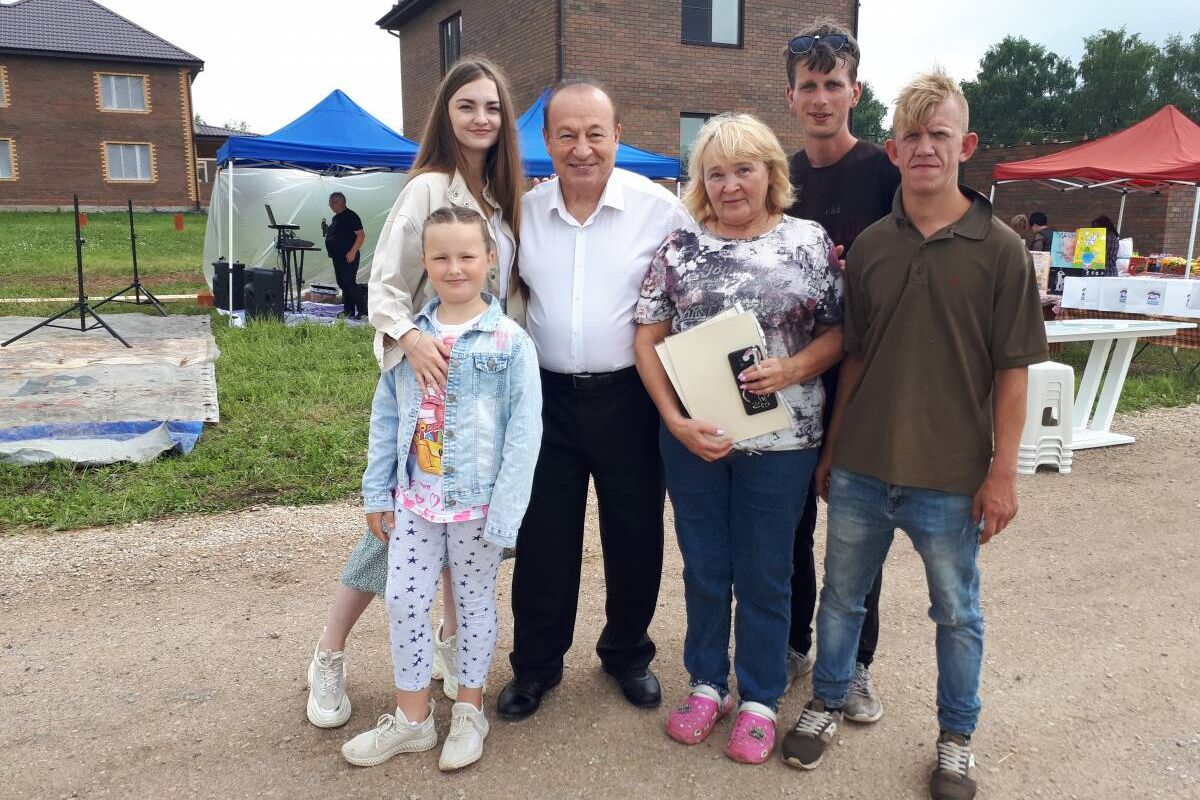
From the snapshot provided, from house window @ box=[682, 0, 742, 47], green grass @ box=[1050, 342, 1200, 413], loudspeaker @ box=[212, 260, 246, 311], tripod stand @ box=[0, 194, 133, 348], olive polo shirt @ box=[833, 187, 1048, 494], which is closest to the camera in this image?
olive polo shirt @ box=[833, 187, 1048, 494]

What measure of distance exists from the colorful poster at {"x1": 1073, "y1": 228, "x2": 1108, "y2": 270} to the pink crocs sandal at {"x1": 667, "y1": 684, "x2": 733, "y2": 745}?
9.60 m

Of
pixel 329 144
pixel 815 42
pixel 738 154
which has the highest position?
pixel 329 144

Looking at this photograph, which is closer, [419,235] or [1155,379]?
[419,235]

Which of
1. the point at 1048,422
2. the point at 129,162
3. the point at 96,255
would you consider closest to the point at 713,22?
the point at 1048,422

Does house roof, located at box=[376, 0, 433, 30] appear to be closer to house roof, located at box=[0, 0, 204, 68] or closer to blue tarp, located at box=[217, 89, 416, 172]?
blue tarp, located at box=[217, 89, 416, 172]

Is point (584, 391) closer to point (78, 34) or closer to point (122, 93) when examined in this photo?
point (122, 93)

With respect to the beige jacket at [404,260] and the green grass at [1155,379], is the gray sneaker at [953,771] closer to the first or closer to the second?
the beige jacket at [404,260]

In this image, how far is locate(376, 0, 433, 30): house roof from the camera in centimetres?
2231

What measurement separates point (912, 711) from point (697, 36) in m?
17.2

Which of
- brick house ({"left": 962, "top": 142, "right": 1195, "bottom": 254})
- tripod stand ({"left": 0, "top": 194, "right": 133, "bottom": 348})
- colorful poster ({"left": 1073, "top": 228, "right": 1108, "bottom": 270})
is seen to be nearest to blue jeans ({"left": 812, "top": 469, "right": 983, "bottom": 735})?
tripod stand ({"left": 0, "top": 194, "right": 133, "bottom": 348})

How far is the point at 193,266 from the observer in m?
19.2

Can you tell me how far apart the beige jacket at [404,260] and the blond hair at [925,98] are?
1.22m

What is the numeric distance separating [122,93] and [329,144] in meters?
30.0

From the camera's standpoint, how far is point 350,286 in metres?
12.6
